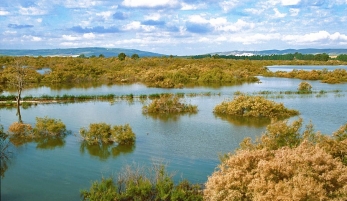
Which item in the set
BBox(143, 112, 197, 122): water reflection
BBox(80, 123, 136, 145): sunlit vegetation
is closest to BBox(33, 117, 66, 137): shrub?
BBox(80, 123, 136, 145): sunlit vegetation

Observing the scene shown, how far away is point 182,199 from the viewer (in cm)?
1352

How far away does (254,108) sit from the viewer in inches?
1236

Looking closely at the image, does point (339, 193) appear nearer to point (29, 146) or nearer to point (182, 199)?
point (182, 199)

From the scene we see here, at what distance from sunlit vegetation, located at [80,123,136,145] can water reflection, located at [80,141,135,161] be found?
360mm

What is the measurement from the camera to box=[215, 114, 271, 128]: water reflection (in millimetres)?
28497

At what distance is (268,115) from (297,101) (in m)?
10.5

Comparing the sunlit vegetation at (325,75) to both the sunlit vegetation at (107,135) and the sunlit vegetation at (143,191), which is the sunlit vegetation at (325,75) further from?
the sunlit vegetation at (143,191)

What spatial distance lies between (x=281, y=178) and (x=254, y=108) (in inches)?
788

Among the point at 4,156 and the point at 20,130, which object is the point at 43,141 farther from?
the point at 4,156

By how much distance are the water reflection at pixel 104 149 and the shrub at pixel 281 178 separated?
9472 mm

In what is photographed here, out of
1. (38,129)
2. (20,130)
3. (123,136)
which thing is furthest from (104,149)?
(20,130)

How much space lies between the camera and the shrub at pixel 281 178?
10.6 m

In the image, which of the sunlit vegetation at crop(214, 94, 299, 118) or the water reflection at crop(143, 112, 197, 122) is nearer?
the water reflection at crop(143, 112, 197, 122)

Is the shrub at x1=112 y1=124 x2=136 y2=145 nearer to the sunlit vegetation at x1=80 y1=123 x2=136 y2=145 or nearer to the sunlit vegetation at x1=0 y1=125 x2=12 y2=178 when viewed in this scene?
the sunlit vegetation at x1=80 y1=123 x2=136 y2=145
